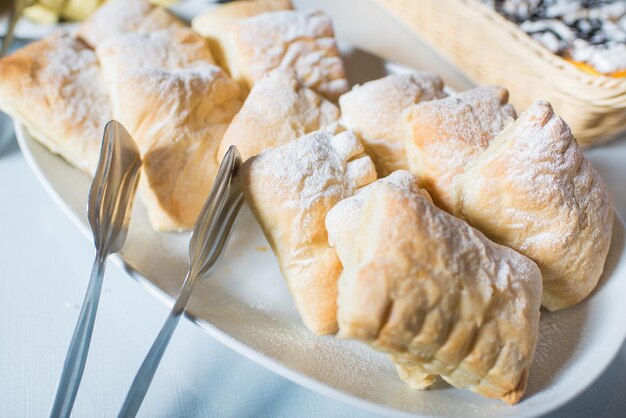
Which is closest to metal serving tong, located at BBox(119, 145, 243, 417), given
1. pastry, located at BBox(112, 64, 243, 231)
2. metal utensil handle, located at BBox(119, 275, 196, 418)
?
metal utensil handle, located at BBox(119, 275, 196, 418)

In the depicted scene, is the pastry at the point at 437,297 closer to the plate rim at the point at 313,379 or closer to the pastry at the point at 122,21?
the plate rim at the point at 313,379

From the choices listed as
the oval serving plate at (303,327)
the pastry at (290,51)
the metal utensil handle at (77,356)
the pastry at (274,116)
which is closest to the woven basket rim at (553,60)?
the oval serving plate at (303,327)

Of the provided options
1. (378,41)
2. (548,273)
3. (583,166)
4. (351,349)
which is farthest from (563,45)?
(351,349)

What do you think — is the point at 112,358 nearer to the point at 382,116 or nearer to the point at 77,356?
the point at 77,356

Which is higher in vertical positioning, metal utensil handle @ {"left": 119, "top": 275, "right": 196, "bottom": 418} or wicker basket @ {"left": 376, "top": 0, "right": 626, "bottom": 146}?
wicker basket @ {"left": 376, "top": 0, "right": 626, "bottom": 146}

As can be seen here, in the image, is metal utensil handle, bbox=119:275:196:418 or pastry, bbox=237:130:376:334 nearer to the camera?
metal utensil handle, bbox=119:275:196:418

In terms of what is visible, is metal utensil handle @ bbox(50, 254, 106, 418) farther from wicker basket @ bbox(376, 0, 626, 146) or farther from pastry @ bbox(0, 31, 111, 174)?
wicker basket @ bbox(376, 0, 626, 146)

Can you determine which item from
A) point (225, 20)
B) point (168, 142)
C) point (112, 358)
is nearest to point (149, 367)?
point (112, 358)
